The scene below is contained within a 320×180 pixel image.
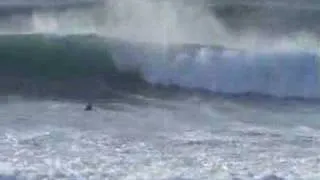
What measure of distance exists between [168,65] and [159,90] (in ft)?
3.71

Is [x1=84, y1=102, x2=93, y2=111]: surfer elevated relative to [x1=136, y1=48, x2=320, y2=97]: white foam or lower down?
lower down

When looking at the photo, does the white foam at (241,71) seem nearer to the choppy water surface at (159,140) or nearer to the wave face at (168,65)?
the wave face at (168,65)

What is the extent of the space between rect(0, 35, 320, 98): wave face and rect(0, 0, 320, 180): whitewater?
2 centimetres

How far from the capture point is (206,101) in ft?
22.8

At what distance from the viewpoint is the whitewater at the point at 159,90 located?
480cm

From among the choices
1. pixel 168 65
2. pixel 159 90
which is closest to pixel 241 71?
pixel 168 65

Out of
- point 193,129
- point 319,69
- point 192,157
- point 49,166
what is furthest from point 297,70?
point 49,166

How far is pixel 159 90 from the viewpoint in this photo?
24.2 ft

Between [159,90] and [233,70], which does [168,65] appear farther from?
[159,90]

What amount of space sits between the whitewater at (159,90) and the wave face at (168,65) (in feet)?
0.07

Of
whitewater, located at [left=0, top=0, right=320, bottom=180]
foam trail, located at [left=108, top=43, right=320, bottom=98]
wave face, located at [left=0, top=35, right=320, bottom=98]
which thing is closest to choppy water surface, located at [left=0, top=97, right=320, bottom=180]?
whitewater, located at [left=0, top=0, right=320, bottom=180]

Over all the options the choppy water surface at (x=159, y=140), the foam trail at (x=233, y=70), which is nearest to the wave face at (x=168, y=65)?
the foam trail at (x=233, y=70)

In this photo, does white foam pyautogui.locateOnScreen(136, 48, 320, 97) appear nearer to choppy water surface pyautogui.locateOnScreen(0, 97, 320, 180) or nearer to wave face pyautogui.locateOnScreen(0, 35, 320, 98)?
wave face pyautogui.locateOnScreen(0, 35, 320, 98)

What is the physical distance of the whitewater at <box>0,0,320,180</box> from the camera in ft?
15.8
